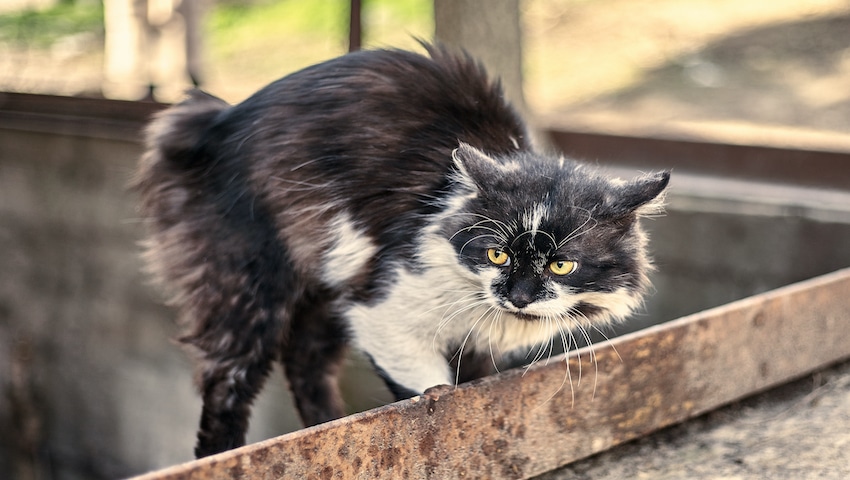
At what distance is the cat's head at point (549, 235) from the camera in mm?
2105

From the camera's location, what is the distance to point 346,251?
2494 millimetres

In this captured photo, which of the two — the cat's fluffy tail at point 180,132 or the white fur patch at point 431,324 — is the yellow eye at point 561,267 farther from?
the cat's fluffy tail at point 180,132

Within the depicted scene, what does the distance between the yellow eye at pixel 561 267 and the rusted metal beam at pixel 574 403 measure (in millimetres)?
242

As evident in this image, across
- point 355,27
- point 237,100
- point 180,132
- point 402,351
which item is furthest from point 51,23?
point 402,351

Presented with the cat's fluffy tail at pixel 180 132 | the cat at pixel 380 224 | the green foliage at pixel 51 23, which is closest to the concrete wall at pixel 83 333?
the cat at pixel 380 224

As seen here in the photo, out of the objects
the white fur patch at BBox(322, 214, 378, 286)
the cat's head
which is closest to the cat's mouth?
the cat's head

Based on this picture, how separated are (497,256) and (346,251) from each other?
55 centimetres

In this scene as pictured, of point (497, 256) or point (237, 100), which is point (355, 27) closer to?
point (237, 100)

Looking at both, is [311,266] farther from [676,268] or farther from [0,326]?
[0,326]

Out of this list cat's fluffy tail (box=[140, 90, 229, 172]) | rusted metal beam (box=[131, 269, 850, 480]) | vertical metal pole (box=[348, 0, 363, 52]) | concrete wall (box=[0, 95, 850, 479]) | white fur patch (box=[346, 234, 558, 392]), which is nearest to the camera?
rusted metal beam (box=[131, 269, 850, 480])

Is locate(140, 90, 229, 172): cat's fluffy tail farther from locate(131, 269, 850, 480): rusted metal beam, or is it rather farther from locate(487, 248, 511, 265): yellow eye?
locate(131, 269, 850, 480): rusted metal beam

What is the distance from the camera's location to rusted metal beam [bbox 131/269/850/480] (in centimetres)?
181

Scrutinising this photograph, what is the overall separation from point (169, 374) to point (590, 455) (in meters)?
3.61

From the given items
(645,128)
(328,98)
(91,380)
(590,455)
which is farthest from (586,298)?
(91,380)
